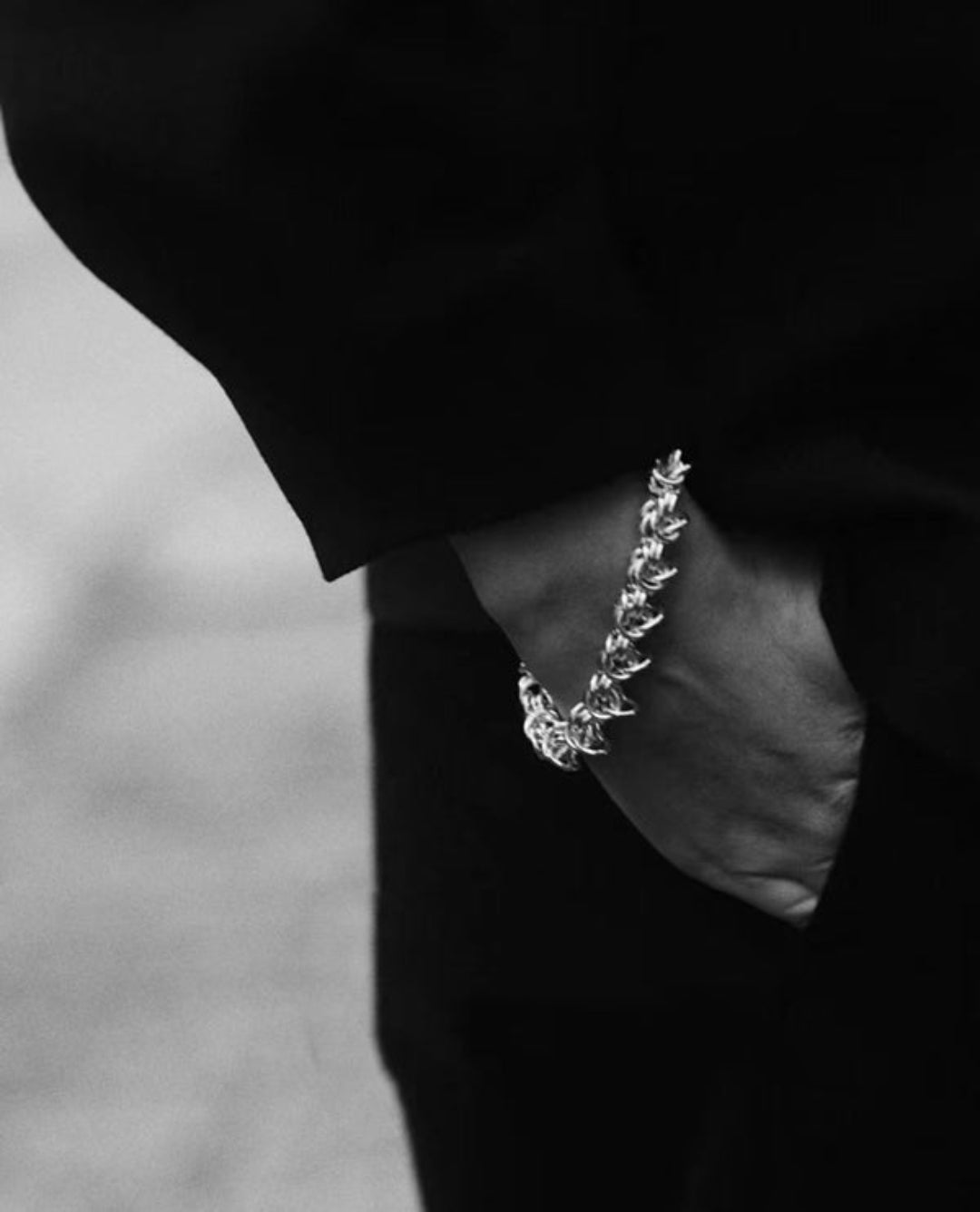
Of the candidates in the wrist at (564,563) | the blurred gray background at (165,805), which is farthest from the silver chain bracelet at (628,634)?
the blurred gray background at (165,805)

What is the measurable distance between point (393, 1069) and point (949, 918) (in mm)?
419

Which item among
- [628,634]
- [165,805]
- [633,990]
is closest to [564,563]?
[628,634]

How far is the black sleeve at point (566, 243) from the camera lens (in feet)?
2.61

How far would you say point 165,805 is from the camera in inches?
93.4

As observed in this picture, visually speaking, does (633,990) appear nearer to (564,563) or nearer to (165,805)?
(564,563)

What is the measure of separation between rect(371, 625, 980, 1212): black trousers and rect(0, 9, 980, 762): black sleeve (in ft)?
0.33

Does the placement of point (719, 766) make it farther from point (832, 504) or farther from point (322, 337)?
point (322, 337)

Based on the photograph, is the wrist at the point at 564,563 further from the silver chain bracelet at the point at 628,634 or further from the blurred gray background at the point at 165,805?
the blurred gray background at the point at 165,805

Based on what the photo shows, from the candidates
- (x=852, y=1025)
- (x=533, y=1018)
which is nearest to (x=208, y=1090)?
(x=533, y=1018)

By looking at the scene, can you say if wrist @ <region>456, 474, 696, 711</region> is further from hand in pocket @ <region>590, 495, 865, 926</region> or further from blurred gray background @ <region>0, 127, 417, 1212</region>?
blurred gray background @ <region>0, 127, 417, 1212</region>

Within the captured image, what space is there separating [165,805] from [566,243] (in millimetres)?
1647

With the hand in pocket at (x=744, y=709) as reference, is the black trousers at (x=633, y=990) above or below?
below

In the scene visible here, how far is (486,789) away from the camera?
3.33 feet

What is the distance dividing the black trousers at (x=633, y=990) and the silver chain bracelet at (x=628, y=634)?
0.29 ft
